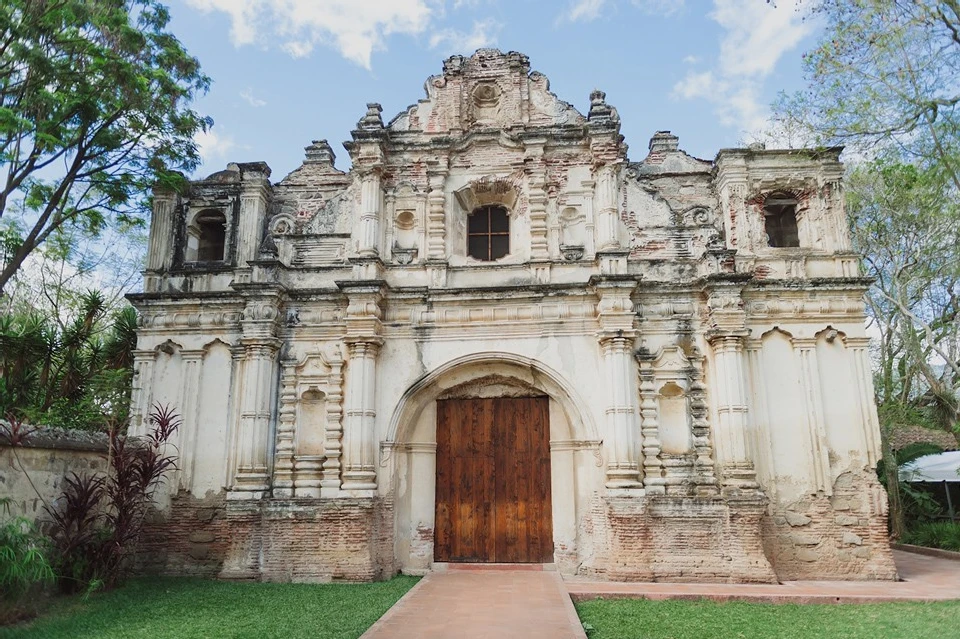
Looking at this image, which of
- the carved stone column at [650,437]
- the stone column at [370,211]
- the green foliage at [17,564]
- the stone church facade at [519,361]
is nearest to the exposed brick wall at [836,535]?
the stone church facade at [519,361]

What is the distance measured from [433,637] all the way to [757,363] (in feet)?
23.6

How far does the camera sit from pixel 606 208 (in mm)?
11586

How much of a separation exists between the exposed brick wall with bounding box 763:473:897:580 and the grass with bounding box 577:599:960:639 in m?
1.71

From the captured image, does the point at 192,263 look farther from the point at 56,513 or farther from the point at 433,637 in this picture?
the point at 433,637

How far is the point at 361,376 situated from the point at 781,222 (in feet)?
27.8

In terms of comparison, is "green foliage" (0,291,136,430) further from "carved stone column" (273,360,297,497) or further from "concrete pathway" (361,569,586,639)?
"concrete pathway" (361,569,586,639)

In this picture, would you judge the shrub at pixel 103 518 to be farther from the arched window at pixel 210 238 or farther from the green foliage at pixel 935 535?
the green foliage at pixel 935 535

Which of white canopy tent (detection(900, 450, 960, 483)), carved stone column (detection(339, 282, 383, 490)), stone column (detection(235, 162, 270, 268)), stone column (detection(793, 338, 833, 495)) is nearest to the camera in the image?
stone column (detection(793, 338, 833, 495))

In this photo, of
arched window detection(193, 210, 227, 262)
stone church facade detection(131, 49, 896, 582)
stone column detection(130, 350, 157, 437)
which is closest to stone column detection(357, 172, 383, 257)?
stone church facade detection(131, 49, 896, 582)

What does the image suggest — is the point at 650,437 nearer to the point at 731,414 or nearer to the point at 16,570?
the point at 731,414

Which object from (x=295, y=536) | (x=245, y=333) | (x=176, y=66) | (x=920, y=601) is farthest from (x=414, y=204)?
(x=920, y=601)

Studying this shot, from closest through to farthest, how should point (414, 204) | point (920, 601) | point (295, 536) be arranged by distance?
point (920, 601) < point (295, 536) < point (414, 204)

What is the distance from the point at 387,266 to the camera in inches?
466

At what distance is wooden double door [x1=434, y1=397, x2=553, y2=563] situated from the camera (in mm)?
11109
